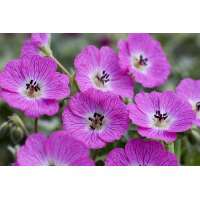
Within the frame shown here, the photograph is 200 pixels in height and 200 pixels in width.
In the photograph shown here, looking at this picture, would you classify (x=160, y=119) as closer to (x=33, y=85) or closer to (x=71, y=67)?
(x=33, y=85)

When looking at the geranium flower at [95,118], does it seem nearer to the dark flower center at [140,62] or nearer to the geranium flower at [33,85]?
the geranium flower at [33,85]

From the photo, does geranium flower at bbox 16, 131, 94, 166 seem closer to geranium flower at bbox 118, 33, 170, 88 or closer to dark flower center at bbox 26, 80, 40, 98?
dark flower center at bbox 26, 80, 40, 98

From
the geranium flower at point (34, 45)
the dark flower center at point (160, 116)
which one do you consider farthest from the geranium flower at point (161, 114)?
the geranium flower at point (34, 45)

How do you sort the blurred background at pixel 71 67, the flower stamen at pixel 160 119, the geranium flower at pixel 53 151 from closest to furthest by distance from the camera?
1. the geranium flower at pixel 53 151
2. the flower stamen at pixel 160 119
3. the blurred background at pixel 71 67

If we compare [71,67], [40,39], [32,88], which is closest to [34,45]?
[40,39]

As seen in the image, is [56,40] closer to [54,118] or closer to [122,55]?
[54,118]

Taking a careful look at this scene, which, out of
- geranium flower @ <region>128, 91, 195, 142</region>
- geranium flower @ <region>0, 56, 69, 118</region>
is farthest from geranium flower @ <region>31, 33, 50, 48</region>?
geranium flower @ <region>128, 91, 195, 142</region>
